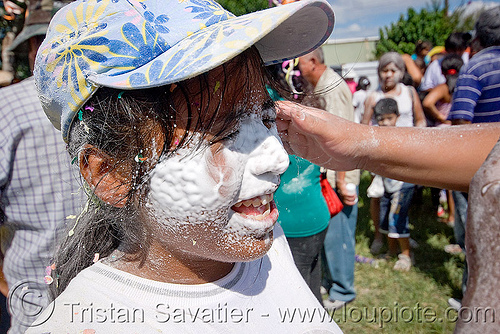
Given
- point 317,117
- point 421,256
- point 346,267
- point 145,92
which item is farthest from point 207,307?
point 421,256

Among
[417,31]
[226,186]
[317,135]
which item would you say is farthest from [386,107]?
[417,31]

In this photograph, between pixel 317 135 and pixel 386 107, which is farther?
pixel 386 107

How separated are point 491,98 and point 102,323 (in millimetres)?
3101

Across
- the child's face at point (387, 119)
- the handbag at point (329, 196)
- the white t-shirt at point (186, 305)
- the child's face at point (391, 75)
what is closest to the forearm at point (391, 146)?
the white t-shirt at point (186, 305)

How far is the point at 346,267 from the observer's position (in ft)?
10.8

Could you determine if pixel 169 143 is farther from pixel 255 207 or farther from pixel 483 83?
pixel 483 83

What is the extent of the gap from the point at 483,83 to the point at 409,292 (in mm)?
1880

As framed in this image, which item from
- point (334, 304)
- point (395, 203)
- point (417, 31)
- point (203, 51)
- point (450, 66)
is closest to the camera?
point (203, 51)

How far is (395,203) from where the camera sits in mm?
3873

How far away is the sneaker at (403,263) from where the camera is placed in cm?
389

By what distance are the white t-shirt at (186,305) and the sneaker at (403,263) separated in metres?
2.99

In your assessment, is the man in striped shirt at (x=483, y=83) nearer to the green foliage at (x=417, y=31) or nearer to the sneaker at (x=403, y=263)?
the sneaker at (x=403, y=263)

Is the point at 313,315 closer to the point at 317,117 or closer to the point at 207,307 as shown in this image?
the point at 207,307

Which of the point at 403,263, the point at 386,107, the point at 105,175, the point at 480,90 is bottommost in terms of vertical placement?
the point at 403,263
